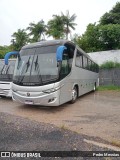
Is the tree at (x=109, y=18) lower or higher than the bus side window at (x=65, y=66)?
higher

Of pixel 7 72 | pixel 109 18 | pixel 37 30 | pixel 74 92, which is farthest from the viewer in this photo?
pixel 37 30

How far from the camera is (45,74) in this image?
7.84m

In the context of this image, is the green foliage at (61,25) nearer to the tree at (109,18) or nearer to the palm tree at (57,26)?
the palm tree at (57,26)

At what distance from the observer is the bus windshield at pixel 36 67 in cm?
780

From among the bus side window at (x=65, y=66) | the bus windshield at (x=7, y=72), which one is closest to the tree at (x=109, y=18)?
the bus windshield at (x=7, y=72)

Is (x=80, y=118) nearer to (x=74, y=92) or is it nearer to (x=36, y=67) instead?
(x=36, y=67)

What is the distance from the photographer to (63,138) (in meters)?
4.77

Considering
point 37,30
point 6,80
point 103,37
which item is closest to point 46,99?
point 6,80

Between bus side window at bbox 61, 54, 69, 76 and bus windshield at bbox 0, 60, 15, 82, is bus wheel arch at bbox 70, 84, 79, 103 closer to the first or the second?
bus side window at bbox 61, 54, 69, 76

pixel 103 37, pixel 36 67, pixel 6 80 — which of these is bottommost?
pixel 6 80

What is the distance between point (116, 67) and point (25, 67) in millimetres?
10669

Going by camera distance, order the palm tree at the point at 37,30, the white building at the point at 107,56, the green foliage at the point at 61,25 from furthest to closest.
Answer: the palm tree at the point at 37,30 < the green foliage at the point at 61,25 < the white building at the point at 107,56

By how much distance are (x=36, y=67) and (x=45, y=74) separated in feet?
1.72

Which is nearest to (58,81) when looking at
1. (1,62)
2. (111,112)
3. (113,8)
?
(111,112)
